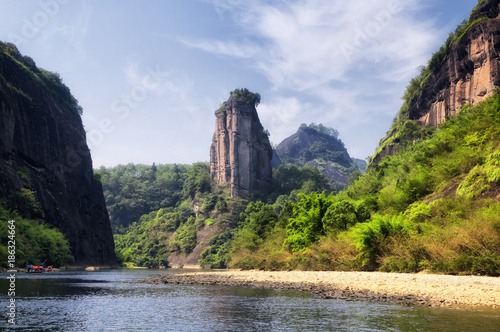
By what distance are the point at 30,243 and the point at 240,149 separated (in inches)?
3430

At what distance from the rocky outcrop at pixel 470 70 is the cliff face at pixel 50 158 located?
2572 inches

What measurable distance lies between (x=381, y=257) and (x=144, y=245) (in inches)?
4387

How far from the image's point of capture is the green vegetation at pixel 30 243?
43987 millimetres

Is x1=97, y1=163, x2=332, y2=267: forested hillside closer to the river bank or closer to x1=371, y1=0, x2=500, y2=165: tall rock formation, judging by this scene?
x1=371, y1=0, x2=500, y2=165: tall rock formation

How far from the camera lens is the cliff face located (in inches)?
2427

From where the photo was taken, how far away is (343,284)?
2427 centimetres

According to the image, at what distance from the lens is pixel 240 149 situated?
13362cm

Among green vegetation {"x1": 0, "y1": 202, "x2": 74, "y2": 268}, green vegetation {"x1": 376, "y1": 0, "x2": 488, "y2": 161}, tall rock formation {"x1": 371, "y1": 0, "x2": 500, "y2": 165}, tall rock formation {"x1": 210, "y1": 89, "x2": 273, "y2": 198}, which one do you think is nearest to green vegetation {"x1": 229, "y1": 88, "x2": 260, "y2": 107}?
tall rock formation {"x1": 210, "y1": 89, "x2": 273, "y2": 198}

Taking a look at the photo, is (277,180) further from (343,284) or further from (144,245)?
(343,284)

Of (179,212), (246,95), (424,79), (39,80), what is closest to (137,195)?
(179,212)

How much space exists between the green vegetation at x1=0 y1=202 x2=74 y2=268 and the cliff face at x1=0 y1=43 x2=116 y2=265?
12.7 feet

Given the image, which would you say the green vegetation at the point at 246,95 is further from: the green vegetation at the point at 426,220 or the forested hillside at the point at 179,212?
the green vegetation at the point at 426,220

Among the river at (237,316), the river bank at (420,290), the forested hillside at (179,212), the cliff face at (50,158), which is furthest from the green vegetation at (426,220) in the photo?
the forested hillside at (179,212)

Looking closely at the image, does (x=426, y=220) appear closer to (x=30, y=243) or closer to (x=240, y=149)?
(x=30, y=243)
